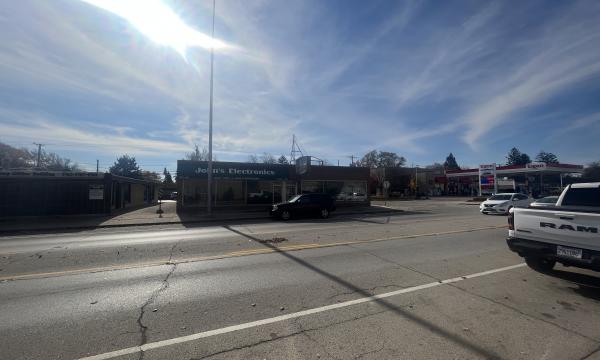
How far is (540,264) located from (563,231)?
63.0 inches

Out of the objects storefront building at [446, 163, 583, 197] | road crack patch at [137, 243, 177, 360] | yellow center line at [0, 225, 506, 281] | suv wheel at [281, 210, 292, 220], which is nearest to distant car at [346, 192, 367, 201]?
suv wheel at [281, 210, 292, 220]

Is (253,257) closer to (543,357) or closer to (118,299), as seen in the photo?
(118,299)

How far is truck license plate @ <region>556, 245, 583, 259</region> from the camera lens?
505cm

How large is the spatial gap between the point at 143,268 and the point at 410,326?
18.5 feet

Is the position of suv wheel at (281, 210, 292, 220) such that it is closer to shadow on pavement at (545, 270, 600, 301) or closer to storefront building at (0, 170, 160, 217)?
storefront building at (0, 170, 160, 217)

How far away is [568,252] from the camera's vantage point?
5199 millimetres

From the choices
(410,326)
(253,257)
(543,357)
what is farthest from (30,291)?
(543,357)

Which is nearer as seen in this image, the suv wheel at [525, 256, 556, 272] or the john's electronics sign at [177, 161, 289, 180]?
the suv wheel at [525, 256, 556, 272]

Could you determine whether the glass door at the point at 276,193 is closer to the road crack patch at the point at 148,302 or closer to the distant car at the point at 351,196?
the distant car at the point at 351,196

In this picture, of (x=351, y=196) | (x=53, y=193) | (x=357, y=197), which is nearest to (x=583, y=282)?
(x=351, y=196)

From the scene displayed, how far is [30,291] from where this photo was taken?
17.0 ft

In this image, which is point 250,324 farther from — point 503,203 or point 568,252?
point 503,203

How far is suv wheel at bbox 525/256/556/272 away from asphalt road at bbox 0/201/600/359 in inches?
7.7


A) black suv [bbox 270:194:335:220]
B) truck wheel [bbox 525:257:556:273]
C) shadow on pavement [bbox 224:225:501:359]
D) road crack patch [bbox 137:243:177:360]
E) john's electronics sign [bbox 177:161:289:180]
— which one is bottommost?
road crack patch [bbox 137:243:177:360]
